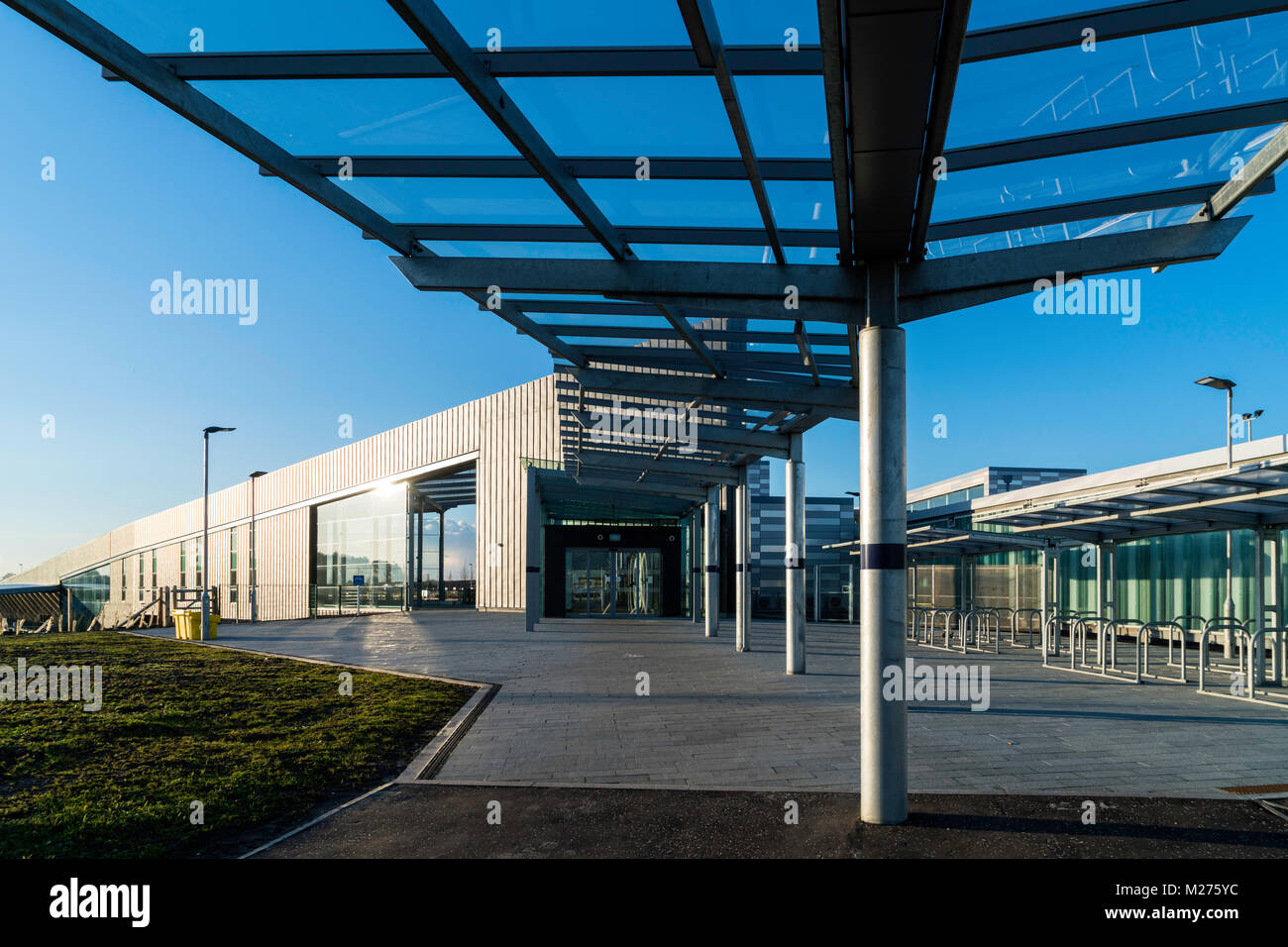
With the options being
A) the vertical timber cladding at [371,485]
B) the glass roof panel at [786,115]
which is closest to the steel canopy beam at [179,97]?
the glass roof panel at [786,115]

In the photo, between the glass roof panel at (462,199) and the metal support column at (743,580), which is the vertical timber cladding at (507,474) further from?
the glass roof panel at (462,199)

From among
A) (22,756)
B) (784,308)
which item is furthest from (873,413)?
(22,756)

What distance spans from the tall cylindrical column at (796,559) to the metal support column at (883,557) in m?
7.25

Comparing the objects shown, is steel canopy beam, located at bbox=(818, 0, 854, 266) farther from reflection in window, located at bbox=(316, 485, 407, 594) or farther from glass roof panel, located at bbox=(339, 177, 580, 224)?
reflection in window, located at bbox=(316, 485, 407, 594)

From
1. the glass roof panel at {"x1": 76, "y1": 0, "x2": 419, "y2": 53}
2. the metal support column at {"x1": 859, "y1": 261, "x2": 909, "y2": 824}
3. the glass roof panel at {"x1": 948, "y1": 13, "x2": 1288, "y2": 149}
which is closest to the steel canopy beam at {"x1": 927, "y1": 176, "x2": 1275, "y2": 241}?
the metal support column at {"x1": 859, "y1": 261, "x2": 909, "y2": 824}

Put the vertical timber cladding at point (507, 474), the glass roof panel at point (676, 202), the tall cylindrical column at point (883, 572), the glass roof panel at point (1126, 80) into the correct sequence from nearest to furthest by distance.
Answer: the glass roof panel at point (1126, 80), the tall cylindrical column at point (883, 572), the glass roof panel at point (676, 202), the vertical timber cladding at point (507, 474)

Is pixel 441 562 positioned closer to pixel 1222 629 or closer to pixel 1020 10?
pixel 1222 629

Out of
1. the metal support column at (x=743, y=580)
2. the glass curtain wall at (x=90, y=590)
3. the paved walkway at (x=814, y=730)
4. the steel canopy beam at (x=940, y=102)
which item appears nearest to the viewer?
the steel canopy beam at (x=940, y=102)

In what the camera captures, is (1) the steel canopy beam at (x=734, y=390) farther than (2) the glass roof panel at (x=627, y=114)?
Yes

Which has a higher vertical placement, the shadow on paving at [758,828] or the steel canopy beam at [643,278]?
the steel canopy beam at [643,278]

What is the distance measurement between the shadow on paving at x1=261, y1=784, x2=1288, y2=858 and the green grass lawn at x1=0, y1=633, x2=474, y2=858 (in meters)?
0.78

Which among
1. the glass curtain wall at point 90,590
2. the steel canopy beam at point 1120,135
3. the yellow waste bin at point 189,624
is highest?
the steel canopy beam at point 1120,135

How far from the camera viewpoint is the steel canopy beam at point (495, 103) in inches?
149

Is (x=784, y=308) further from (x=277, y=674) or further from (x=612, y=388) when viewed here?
(x=277, y=674)
